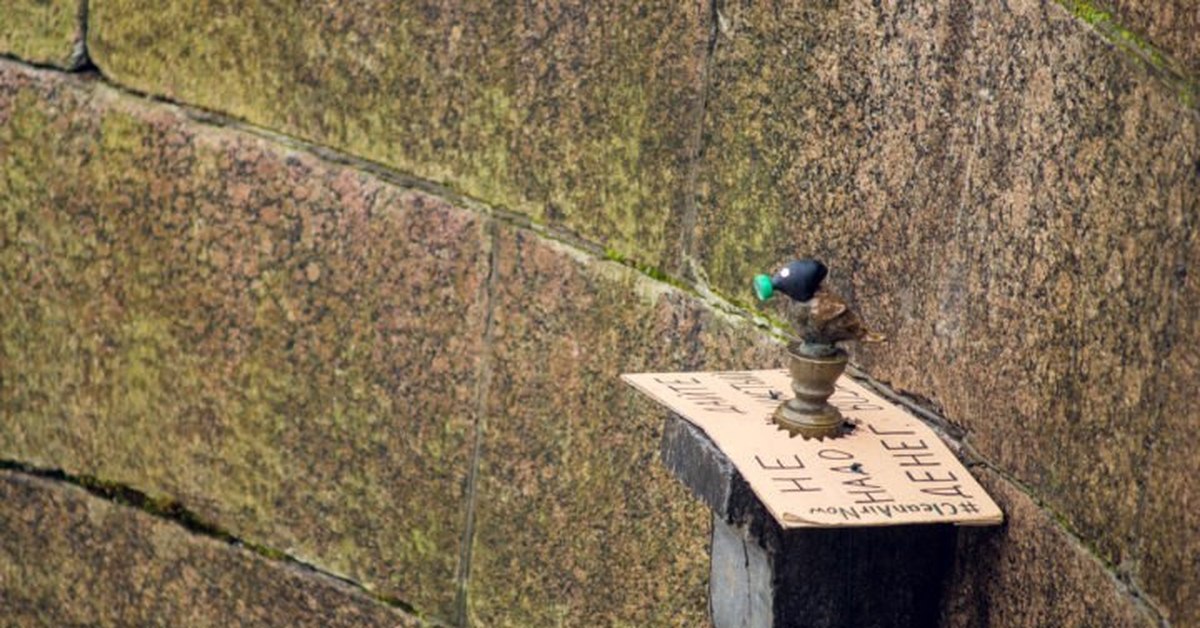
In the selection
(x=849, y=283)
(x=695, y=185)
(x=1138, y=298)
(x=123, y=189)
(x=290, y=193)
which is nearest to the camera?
(x=1138, y=298)

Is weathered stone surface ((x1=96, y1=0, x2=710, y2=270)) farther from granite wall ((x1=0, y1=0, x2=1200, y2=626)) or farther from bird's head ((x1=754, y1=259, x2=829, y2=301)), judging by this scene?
bird's head ((x1=754, y1=259, x2=829, y2=301))

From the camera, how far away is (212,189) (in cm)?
422

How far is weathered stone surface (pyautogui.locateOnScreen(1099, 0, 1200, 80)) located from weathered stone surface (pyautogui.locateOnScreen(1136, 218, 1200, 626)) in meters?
0.16

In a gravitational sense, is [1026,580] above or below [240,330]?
above

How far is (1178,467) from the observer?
2201mm

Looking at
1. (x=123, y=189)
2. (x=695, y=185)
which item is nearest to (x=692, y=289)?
(x=695, y=185)

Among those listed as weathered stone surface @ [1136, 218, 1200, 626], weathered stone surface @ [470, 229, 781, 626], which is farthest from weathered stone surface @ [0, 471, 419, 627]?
weathered stone surface @ [1136, 218, 1200, 626]

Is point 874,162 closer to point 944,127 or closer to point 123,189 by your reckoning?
point 944,127

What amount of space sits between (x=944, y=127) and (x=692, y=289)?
73 centimetres

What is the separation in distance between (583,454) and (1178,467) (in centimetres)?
160

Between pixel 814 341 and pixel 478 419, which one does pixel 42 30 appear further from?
pixel 814 341

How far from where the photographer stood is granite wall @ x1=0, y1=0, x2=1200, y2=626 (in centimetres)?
240

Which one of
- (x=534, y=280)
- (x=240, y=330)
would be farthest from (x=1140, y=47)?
(x=240, y=330)

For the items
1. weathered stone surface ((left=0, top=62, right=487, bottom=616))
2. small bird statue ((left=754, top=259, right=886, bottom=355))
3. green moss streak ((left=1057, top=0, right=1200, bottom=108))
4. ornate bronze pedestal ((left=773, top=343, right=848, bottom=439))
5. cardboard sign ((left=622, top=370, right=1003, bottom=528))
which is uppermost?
green moss streak ((left=1057, top=0, right=1200, bottom=108))
